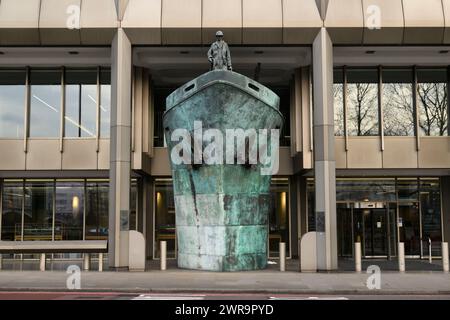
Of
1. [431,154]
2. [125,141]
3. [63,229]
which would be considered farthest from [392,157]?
[63,229]

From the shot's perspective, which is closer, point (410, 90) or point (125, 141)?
point (125, 141)

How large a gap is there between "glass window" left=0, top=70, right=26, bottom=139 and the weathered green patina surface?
8.48 meters

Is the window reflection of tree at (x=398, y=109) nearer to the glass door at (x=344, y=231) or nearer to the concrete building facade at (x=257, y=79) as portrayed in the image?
the concrete building facade at (x=257, y=79)

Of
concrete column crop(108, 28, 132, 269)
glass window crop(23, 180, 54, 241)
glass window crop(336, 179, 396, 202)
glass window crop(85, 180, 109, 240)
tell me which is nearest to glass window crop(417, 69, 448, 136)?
glass window crop(336, 179, 396, 202)

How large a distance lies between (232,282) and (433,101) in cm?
1339

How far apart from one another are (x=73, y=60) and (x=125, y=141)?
5.12 metres

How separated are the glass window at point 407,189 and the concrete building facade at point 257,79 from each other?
0.04 m

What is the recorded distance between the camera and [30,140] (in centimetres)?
2236

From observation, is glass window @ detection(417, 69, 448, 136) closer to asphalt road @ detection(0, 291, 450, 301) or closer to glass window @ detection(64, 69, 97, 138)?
asphalt road @ detection(0, 291, 450, 301)

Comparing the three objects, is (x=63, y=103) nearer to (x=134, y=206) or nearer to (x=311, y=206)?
(x=134, y=206)

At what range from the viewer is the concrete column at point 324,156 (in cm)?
1773

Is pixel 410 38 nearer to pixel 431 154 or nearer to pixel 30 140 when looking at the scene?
pixel 431 154

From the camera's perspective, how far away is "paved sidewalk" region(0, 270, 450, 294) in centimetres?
1361

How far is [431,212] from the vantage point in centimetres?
2394
